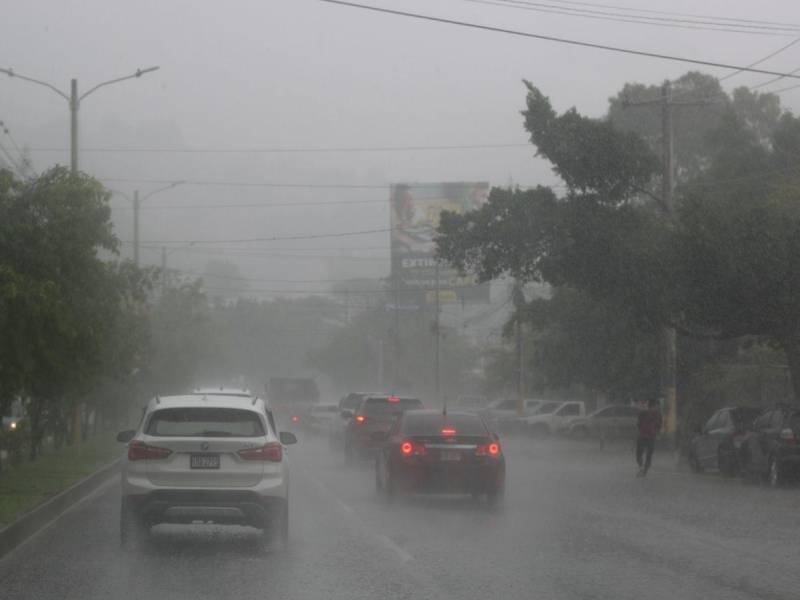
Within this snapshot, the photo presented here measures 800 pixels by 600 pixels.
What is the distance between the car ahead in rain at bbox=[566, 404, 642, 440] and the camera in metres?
54.2

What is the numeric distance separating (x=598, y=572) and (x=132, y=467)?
5127 millimetres

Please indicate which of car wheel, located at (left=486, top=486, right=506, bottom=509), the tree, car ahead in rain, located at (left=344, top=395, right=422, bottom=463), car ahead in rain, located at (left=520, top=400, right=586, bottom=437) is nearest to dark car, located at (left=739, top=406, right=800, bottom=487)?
the tree

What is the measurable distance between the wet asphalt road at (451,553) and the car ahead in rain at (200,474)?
0.38 m

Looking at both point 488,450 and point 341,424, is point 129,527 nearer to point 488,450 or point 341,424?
point 488,450

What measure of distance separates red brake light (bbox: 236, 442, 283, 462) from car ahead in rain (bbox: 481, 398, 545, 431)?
130 feet

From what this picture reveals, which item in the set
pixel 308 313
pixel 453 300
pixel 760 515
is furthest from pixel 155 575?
pixel 308 313

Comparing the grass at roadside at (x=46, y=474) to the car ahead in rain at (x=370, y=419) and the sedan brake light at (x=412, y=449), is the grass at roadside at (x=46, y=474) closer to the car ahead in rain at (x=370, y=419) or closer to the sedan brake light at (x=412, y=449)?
the sedan brake light at (x=412, y=449)

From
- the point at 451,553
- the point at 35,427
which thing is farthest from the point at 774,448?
the point at 35,427

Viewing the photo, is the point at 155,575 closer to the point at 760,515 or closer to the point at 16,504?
the point at 16,504

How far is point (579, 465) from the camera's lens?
3397 cm

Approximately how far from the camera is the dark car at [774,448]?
24906 millimetres

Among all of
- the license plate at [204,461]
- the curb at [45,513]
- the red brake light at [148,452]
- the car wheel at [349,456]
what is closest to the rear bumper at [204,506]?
the license plate at [204,461]

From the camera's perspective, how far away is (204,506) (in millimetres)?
14773

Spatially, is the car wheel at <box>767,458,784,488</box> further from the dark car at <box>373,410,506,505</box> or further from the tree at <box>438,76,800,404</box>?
the dark car at <box>373,410,506,505</box>
